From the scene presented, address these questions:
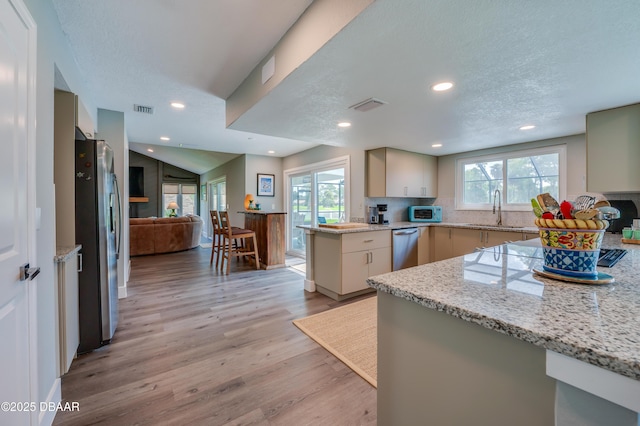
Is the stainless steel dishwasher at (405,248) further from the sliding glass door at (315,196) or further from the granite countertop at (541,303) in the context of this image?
the granite countertop at (541,303)

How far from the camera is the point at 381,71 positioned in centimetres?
172

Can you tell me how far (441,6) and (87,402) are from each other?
2.86 metres

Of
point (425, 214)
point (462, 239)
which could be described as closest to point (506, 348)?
point (462, 239)

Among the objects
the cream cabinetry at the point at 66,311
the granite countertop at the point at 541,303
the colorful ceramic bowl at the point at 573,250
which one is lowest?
the cream cabinetry at the point at 66,311

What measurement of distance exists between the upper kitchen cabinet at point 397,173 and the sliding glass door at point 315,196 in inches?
22.3

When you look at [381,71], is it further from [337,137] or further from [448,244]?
[448,244]

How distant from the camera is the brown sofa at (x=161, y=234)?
5676mm

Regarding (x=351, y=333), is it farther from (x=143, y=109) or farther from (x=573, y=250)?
(x=143, y=109)

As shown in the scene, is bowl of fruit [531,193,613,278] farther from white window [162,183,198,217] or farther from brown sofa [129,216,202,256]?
white window [162,183,198,217]

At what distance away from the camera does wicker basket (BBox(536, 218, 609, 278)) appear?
3.00 ft

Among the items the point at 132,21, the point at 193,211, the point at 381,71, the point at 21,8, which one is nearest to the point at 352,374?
the point at 381,71

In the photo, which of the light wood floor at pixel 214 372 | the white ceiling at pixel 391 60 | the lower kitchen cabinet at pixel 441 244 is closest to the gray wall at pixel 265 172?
the white ceiling at pixel 391 60

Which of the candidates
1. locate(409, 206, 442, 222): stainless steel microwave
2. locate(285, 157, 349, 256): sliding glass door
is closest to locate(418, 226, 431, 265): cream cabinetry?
locate(409, 206, 442, 222): stainless steel microwave

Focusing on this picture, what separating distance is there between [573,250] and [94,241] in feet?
9.66
